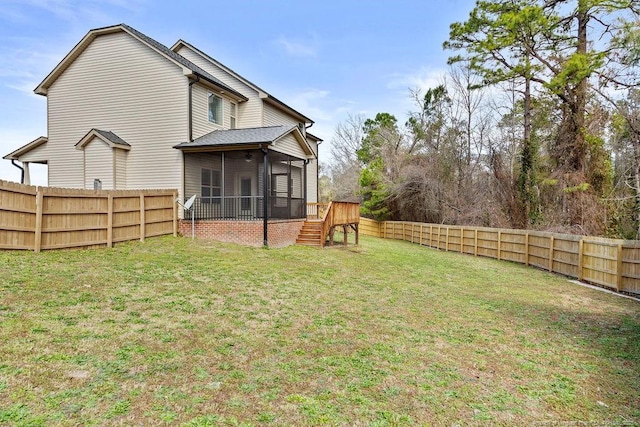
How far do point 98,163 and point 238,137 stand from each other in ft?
18.3

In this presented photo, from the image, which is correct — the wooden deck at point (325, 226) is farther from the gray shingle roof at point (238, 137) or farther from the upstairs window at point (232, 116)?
the upstairs window at point (232, 116)

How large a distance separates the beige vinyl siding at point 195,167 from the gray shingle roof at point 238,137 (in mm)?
747

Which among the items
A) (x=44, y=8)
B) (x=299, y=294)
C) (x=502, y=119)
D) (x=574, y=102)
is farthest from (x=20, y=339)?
(x=502, y=119)

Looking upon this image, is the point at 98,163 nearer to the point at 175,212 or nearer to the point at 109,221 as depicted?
the point at 175,212

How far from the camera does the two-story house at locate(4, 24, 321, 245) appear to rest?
1334 centimetres

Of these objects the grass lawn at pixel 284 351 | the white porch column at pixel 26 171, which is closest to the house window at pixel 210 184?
the grass lawn at pixel 284 351

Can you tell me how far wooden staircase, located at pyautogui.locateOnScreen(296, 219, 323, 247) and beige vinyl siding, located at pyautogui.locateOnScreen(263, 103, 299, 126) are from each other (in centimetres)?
578

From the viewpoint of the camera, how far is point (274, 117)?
18672mm

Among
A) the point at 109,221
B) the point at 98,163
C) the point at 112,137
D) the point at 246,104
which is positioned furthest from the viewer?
the point at 246,104

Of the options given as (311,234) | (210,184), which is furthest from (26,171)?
(311,234)

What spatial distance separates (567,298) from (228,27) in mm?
17937

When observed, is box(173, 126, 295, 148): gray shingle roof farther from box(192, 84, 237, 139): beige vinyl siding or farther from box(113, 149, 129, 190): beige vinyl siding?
box(113, 149, 129, 190): beige vinyl siding

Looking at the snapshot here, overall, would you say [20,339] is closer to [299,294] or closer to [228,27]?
[299,294]

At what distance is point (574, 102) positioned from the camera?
60.8ft
